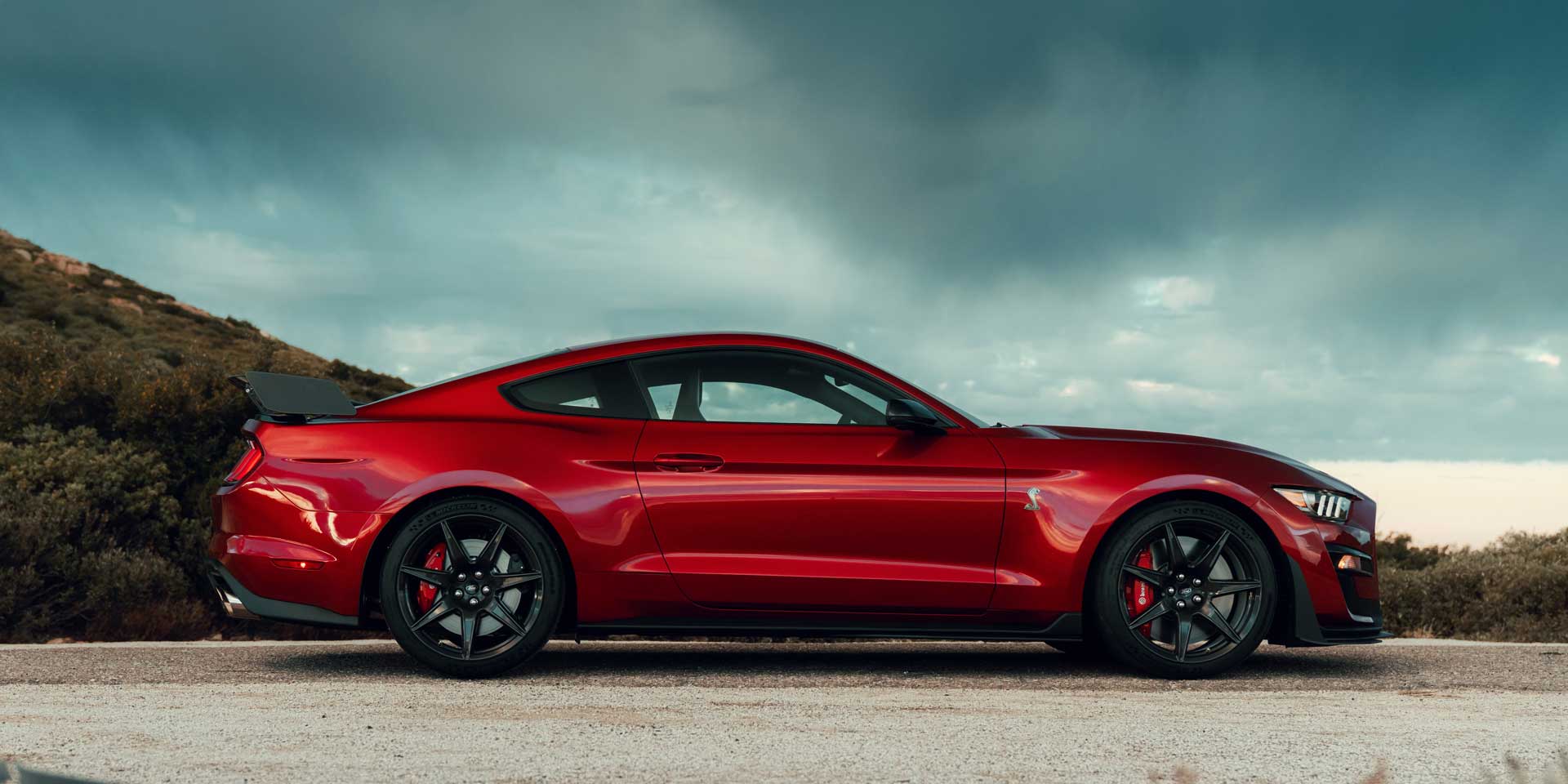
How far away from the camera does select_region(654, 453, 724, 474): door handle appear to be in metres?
5.61

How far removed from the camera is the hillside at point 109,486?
408 inches

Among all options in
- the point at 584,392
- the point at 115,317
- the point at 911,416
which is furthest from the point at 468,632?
the point at 115,317

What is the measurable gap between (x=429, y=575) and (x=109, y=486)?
28.0 ft

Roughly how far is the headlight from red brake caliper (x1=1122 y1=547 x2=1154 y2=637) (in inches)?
30.0

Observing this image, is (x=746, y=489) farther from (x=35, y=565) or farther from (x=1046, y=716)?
(x=35, y=565)

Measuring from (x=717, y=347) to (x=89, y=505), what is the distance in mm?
8931

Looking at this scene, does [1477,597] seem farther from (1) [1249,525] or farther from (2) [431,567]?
(2) [431,567]

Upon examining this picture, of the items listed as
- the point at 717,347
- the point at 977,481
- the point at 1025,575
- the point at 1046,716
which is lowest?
the point at 1046,716

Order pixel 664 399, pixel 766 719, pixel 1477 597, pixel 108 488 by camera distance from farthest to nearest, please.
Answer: pixel 1477 597, pixel 108 488, pixel 664 399, pixel 766 719

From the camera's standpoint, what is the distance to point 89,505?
12086 mm

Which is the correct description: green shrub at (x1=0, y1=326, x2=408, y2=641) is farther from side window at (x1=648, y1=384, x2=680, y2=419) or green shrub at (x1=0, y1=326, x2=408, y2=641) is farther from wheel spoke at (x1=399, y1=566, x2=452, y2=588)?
side window at (x1=648, y1=384, x2=680, y2=419)

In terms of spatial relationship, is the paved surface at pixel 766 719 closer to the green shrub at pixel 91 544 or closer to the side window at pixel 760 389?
the side window at pixel 760 389

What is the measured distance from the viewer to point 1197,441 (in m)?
6.12

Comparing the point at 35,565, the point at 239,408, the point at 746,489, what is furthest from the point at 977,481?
the point at 239,408
